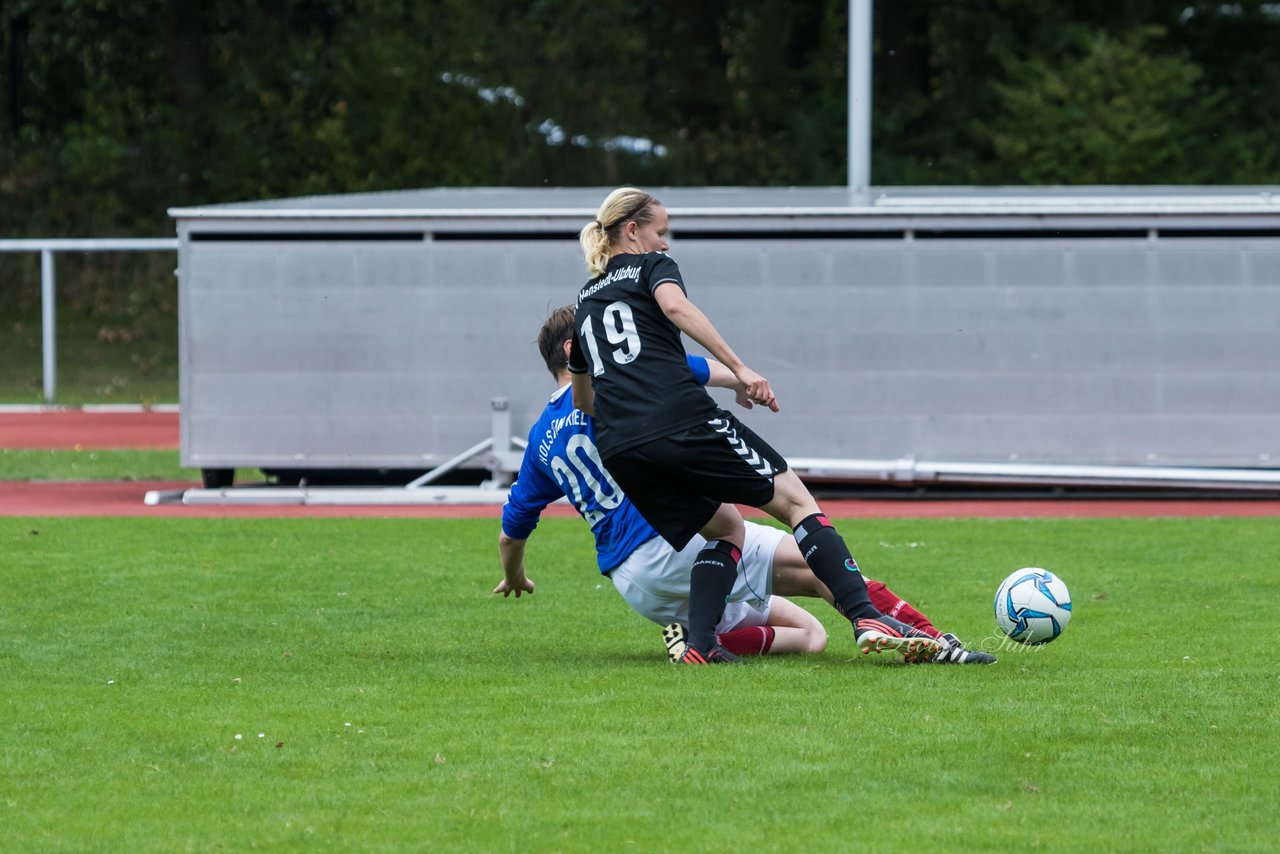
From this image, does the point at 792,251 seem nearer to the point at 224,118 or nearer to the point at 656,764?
the point at 656,764

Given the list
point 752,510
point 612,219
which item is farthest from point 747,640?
point 752,510

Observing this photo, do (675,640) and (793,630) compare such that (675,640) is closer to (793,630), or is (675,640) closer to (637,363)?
(793,630)

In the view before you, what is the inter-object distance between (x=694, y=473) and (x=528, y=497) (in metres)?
0.83

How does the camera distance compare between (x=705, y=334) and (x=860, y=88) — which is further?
(x=860, y=88)

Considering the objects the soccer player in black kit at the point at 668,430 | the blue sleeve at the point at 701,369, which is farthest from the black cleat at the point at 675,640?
the blue sleeve at the point at 701,369

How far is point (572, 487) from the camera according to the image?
22.5 feet

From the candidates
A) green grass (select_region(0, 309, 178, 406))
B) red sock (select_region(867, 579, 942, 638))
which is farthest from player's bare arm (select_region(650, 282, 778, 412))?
green grass (select_region(0, 309, 178, 406))

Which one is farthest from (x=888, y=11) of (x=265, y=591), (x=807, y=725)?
(x=807, y=725)

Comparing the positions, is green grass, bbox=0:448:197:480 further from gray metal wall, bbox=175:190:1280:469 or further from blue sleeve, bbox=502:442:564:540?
blue sleeve, bbox=502:442:564:540

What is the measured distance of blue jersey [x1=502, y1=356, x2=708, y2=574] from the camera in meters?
6.78

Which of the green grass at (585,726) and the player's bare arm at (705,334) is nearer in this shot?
the green grass at (585,726)

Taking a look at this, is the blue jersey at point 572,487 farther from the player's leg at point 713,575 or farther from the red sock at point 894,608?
the red sock at point 894,608

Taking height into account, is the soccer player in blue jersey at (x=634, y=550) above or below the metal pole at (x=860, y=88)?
below

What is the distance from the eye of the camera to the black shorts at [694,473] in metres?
6.30
